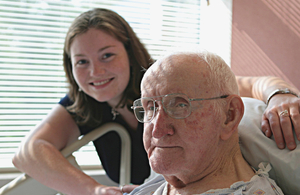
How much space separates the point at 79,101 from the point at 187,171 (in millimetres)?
1037

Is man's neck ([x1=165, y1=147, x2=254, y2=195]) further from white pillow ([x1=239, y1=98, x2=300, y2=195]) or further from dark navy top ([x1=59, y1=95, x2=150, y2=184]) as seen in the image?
dark navy top ([x1=59, y1=95, x2=150, y2=184])

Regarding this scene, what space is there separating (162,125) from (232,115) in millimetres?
240

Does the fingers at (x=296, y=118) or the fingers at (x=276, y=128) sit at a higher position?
the fingers at (x=296, y=118)

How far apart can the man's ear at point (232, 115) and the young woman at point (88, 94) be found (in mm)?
447

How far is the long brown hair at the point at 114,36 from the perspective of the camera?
1.51m

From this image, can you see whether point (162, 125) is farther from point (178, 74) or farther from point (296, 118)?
point (296, 118)

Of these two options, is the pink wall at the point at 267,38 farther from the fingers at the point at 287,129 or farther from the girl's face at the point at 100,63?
the girl's face at the point at 100,63

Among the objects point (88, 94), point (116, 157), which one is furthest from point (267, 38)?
point (116, 157)

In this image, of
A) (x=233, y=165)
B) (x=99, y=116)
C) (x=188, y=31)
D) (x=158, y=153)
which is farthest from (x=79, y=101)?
(x=188, y=31)

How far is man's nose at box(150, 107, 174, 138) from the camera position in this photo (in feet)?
2.73

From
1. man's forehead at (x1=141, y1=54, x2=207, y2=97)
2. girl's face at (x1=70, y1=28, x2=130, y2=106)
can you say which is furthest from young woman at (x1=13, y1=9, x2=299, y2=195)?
man's forehead at (x1=141, y1=54, x2=207, y2=97)

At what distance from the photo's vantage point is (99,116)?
68.9 inches

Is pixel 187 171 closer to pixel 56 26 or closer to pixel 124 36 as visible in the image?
pixel 124 36

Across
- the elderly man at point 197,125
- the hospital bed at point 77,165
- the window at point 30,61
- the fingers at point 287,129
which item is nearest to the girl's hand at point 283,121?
the fingers at point 287,129
